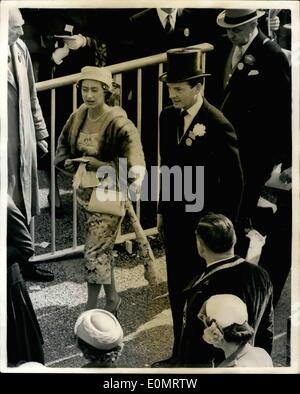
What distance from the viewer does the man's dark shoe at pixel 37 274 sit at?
2.76 meters

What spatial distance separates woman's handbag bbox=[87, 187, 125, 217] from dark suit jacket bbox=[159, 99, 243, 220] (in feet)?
0.35

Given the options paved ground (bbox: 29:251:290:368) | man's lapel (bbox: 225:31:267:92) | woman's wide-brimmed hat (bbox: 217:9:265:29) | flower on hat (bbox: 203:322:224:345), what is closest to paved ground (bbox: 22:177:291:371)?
paved ground (bbox: 29:251:290:368)

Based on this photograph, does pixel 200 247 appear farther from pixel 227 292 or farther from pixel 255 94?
pixel 255 94

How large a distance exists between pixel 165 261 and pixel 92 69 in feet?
1.79

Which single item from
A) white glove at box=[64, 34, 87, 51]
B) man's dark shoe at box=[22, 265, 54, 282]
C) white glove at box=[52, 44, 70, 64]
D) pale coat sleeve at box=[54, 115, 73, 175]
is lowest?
man's dark shoe at box=[22, 265, 54, 282]

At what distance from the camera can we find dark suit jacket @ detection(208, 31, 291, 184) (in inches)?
107

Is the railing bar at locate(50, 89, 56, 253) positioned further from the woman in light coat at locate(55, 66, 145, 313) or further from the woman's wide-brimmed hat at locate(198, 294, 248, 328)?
the woman's wide-brimmed hat at locate(198, 294, 248, 328)

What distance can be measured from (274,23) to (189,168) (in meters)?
0.44

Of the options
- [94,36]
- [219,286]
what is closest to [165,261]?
[219,286]

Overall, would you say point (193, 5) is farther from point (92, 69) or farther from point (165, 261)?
point (165, 261)

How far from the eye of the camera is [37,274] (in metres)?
2.76

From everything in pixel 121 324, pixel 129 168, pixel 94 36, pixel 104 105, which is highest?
pixel 94 36

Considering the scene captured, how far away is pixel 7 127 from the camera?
2729mm

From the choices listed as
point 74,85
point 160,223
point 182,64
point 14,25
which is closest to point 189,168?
point 160,223
